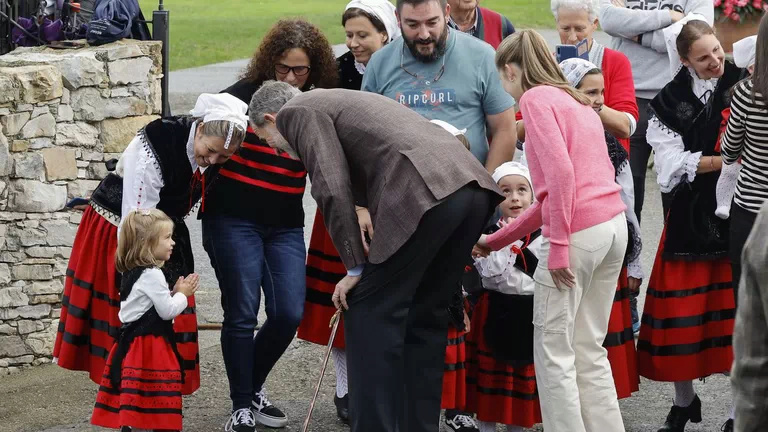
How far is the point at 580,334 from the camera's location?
4555 millimetres

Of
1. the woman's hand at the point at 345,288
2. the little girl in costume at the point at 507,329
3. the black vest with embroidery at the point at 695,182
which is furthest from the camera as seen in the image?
the black vest with embroidery at the point at 695,182

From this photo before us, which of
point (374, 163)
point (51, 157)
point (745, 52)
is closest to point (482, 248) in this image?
point (374, 163)

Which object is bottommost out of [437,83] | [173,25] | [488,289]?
[173,25]

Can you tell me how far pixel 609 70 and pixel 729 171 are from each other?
2.60 feet

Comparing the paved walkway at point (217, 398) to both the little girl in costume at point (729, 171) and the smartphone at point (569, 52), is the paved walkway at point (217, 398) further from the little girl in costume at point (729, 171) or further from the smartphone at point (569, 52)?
the smartphone at point (569, 52)

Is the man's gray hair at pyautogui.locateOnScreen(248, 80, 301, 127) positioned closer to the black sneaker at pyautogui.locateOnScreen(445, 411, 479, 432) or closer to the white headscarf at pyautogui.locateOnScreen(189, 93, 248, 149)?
the white headscarf at pyautogui.locateOnScreen(189, 93, 248, 149)

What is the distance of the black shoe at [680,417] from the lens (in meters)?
5.28

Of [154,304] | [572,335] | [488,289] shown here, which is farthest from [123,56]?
[572,335]

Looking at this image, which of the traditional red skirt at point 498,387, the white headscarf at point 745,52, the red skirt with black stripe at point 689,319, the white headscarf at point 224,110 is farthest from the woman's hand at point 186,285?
the white headscarf at point 745,52

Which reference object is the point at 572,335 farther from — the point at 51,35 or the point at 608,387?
the point at 51,35

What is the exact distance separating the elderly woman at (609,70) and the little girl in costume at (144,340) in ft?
6.33

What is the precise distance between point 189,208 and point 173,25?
2039cm

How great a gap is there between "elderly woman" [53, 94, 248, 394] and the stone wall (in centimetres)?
108

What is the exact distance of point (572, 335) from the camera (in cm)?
452
